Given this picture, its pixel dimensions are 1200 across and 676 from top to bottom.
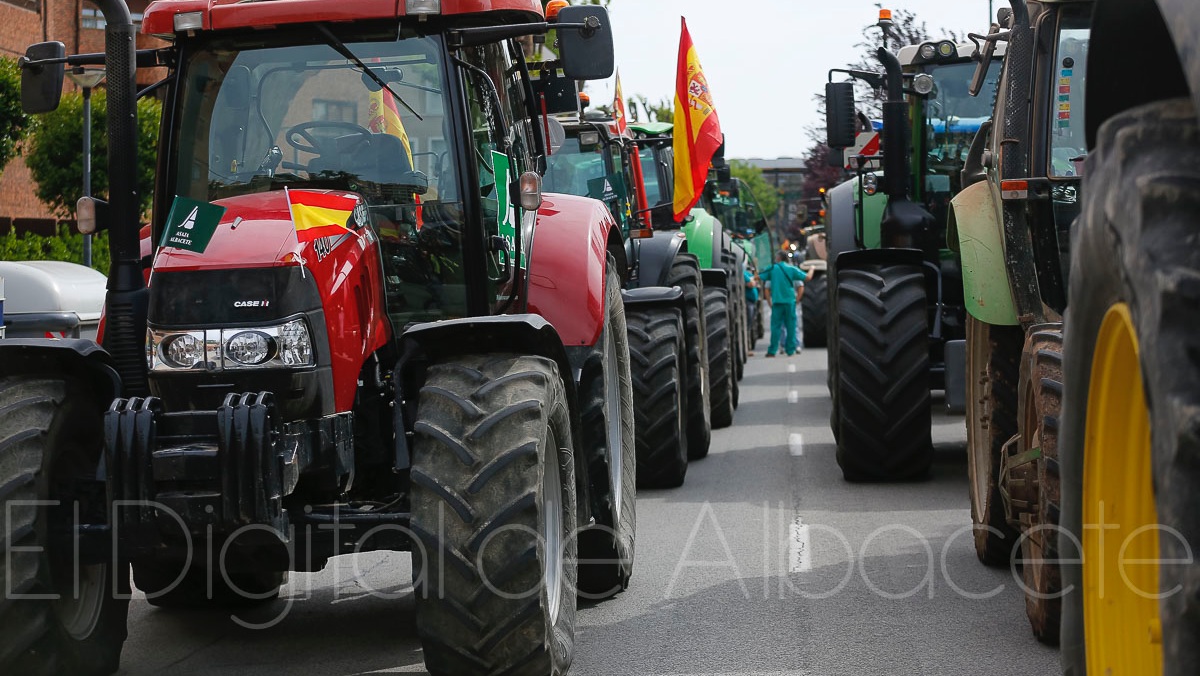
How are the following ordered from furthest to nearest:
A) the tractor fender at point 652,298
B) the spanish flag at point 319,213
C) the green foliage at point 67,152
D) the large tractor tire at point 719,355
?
the green foliage at point 67,152
the large tractor tire at point 719,355
the tractor fender at point 652,298
the spanish flag at point 319,213

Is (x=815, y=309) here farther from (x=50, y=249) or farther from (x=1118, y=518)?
(x=1118, y=518)

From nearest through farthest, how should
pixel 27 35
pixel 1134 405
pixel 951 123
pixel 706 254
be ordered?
1. pixel 1134 405
2. pixel 951 123
3. pixel 706 254
4. pixel 27 35

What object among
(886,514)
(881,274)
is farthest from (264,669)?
(881,274)

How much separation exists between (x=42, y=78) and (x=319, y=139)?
998mm

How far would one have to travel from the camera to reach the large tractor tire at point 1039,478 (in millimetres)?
4861

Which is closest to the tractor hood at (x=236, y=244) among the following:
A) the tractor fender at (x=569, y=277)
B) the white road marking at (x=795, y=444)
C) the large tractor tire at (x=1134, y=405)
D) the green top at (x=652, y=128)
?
the tractor fender at (x=569, y=277)

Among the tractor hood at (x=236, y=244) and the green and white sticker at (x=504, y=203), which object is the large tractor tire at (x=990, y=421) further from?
the tractor hood at (x=236, y=244)

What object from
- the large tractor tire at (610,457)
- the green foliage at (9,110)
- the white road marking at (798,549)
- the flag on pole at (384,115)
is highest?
the green foliage at (9,110)

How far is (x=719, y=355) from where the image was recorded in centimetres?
1265

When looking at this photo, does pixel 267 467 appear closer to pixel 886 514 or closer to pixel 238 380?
pixel 238 380

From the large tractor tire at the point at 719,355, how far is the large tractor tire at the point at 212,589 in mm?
6450

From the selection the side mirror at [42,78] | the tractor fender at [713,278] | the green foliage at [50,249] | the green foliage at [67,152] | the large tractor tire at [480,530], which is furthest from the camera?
the green foliage at [67,152]

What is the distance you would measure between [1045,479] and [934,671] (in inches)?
33.5

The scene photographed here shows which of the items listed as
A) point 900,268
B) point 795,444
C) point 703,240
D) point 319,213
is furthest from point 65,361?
point 703,240
